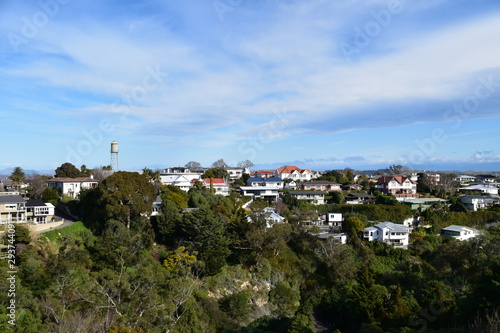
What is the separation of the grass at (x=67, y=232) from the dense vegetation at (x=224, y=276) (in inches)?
4.0

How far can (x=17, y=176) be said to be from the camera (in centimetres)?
3912

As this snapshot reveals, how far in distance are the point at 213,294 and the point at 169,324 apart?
19.7 ft

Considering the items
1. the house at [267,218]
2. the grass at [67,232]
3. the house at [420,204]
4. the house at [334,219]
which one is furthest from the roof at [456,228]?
the grass at [67,232]

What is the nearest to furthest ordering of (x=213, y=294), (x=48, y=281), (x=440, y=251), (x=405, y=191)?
(x=48, y=281), (x=213, y=294), (x=440, y=251), (x=405, y=191)

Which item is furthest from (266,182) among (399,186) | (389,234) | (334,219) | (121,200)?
(121,200)

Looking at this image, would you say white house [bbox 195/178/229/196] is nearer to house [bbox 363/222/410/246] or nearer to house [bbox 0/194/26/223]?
house [bbox 363/222/410/246]

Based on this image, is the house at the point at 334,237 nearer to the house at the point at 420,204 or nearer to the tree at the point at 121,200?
the house at the point at 420,204

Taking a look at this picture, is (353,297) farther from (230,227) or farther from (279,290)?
(230,227)

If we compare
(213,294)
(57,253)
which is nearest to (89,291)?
(57,253)

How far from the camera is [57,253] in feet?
60.4

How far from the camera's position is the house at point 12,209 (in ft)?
70.9

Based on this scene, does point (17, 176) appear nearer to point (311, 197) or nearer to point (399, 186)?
point (311, 197)

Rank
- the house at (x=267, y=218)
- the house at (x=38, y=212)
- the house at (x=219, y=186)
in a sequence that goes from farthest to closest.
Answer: the house at (x=219, y=186), the house at (x=267, y=218), the house at (x=38, y=212)

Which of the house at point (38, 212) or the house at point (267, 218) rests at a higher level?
the house at point (38, 212)
